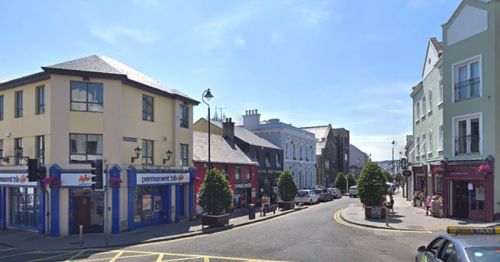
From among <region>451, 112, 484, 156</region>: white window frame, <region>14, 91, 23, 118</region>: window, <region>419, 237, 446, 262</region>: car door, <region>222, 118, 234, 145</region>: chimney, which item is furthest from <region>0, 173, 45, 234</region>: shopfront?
<region>451, 112, 484, 156</region>: white window frame

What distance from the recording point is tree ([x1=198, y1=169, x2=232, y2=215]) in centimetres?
2675

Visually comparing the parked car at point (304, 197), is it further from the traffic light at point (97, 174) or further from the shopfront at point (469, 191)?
the traffic light at point (97, 174)

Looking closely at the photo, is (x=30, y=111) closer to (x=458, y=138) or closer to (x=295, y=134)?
(x=458, y=138)

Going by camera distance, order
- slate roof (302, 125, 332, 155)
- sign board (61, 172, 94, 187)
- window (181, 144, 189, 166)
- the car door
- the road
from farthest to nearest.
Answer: slate roof (302, 125, 332, 155), window (181, 144, 189, 166), sign board (61, 172, 94, 187), the road, the car door

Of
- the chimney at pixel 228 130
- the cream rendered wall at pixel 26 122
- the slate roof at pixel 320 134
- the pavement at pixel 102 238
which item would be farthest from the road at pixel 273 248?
the slate roof at pixel 320 134

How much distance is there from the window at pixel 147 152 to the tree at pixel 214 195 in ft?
13.2

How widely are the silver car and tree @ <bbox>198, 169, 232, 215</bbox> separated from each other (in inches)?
704

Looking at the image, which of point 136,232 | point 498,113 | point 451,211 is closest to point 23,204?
point 136,232

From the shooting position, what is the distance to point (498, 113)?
25.2 meters

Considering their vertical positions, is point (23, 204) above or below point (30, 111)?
below

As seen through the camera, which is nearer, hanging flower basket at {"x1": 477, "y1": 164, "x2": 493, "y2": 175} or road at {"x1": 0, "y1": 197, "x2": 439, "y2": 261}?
road at {"x1": 0, "y1": 197, "x2": 439, "y2": 261}

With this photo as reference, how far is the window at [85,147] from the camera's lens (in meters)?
24.6

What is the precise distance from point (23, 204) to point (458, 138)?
26361mm

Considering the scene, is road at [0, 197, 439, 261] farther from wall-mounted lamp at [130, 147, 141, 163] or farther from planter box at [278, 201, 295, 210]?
planter box at [278, 201, 295, 210]
